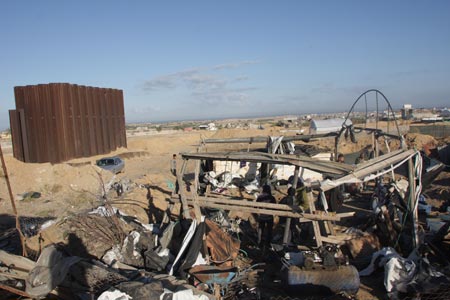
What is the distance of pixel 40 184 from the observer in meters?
17.0

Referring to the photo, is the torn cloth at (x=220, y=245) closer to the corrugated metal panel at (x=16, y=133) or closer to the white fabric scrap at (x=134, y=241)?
the white fabric scrap at (x=134, y=241)

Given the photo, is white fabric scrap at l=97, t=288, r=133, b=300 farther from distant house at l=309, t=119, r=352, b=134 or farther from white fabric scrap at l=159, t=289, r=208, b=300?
distant house at l=309, t=119, r=352, b=134

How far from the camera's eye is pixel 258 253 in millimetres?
7719

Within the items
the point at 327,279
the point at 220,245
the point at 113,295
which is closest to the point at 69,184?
the point at 220,245

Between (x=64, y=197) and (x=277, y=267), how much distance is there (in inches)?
432

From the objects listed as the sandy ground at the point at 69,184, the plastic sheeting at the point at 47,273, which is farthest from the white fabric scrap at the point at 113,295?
the sandy ground at the point at 69,184

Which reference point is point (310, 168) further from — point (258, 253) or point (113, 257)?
point (113, 257)

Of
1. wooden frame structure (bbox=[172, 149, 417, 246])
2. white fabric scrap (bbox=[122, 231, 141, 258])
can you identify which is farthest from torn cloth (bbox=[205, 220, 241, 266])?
white fabric scrap (bbox=[122, 231, 141, 258])

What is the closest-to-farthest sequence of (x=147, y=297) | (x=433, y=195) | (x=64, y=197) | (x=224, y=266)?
(x=147, y=297) → (x=224, y=266) → (x=433, y=195) → (x=64, y=197)

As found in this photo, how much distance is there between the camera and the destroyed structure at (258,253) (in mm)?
5328

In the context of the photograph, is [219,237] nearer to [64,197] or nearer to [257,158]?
[257,158]

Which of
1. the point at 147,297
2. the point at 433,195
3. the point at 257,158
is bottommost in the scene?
the point at 433,195

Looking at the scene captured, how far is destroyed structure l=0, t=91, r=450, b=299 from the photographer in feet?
17.5

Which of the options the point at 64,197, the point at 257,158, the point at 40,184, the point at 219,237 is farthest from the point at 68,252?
the point at 40,184
